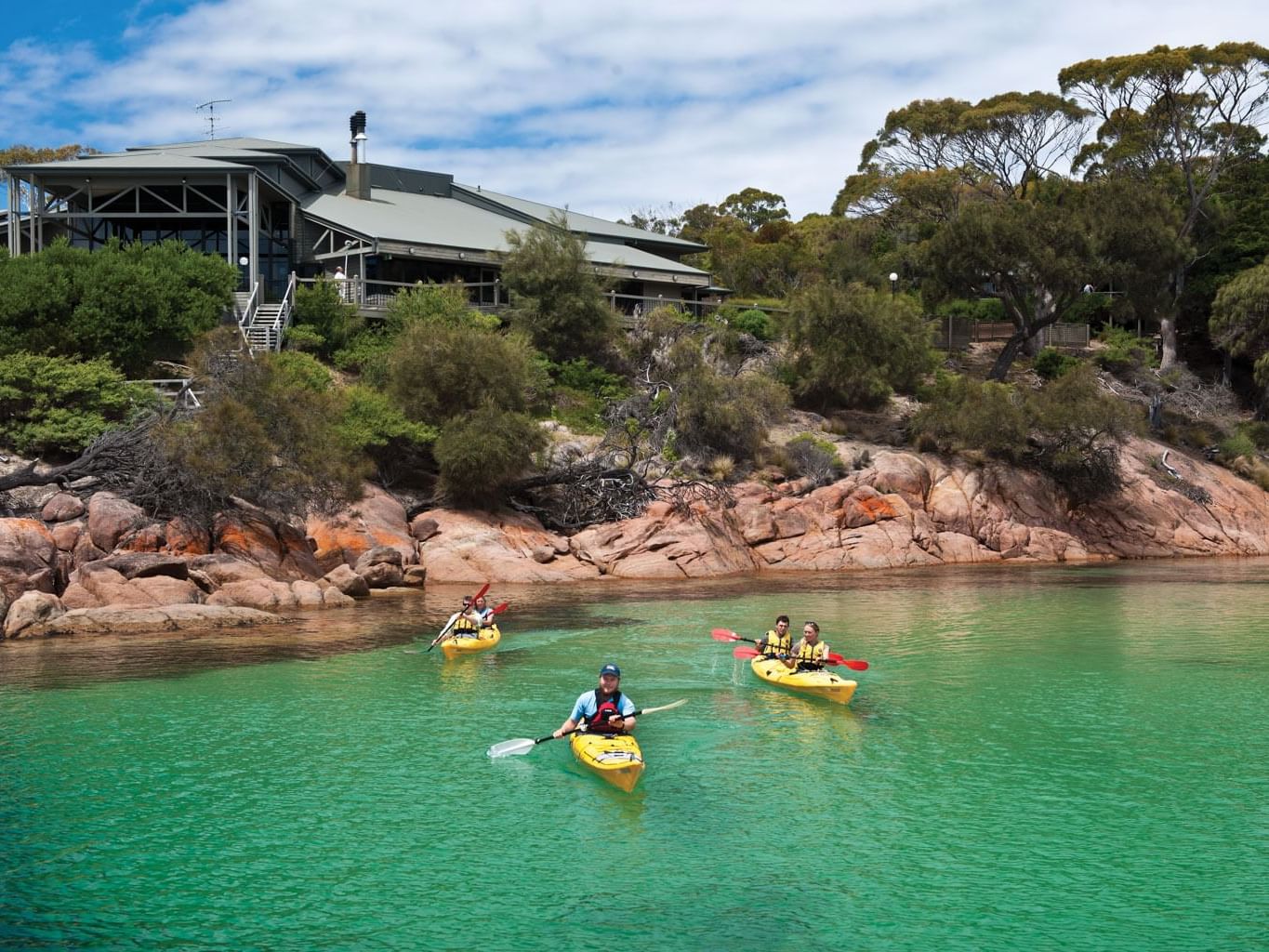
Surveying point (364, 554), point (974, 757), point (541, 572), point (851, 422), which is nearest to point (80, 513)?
point (364, 554)

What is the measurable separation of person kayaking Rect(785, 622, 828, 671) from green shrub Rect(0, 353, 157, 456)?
19938mm

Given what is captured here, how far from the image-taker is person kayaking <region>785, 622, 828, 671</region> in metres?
19.2

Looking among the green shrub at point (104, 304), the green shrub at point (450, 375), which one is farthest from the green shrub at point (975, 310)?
the green shrub at point (104, 304)

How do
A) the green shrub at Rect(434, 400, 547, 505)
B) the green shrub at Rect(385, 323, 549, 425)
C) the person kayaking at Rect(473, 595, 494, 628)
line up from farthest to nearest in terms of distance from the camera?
the green shrub at Rect(385, 323, 549, 425), the green shrub at Rect(434, 400, 547, 505), the person kayaking at Rect(473, 595, 494, 628)

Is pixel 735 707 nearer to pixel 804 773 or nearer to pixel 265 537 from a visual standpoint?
pixel 804 773

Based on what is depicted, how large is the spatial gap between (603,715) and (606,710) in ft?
0.24

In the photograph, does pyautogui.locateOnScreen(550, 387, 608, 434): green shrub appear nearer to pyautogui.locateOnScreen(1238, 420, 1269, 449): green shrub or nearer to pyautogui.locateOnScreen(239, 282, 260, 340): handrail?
pyautogui.locateOnScreen(239, 282, 260, 340): handrail

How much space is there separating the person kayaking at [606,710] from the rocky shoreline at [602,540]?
11727 millimetres

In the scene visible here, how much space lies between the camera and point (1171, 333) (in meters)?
57.2

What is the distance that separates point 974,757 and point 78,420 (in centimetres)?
2478

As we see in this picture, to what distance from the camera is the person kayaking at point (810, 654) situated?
1920 centimetres

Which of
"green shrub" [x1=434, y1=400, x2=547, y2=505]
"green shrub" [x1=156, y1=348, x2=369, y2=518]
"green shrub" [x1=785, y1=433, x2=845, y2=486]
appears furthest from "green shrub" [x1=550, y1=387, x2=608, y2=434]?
"green shrub" [x1=156, y1=348, x2=369, y2=518]

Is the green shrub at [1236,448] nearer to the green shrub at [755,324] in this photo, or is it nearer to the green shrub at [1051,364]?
the green shrub at [1051,364]

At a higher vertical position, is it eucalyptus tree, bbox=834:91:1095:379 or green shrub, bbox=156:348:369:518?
eucalyptus tree, bbox=834:91:1095:379
